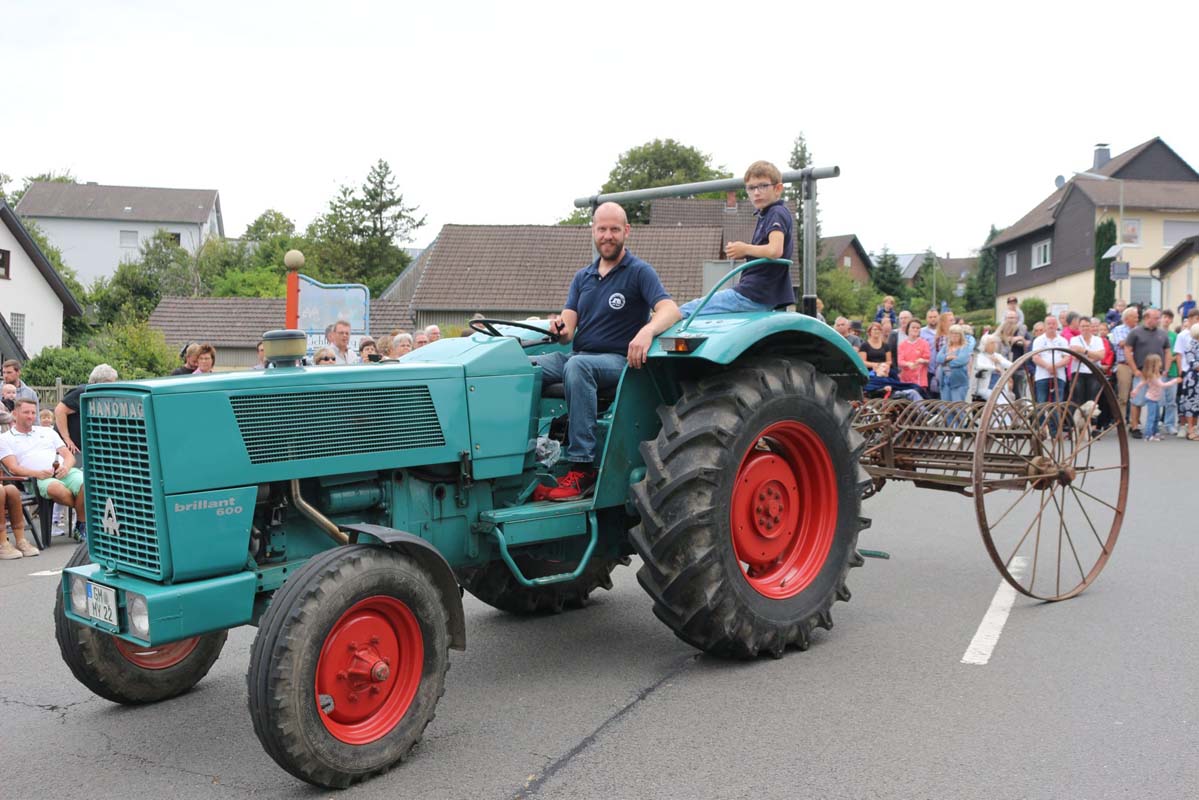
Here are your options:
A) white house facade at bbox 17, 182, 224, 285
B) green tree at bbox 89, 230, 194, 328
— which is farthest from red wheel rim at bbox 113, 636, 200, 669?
white house facade at bbox 17, 182, 224, 285

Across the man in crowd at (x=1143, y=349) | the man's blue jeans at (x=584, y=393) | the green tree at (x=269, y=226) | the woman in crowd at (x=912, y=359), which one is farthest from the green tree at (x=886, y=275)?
the man's blue jeans at (x=584, y=393)

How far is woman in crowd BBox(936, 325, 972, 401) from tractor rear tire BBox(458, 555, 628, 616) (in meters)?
8.26

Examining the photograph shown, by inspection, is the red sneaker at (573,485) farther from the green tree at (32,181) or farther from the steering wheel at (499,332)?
the green tree at (32,181)

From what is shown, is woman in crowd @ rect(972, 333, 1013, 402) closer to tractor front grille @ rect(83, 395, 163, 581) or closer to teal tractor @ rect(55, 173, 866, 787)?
teal tractor @ rect(55, 173, 866, 787)

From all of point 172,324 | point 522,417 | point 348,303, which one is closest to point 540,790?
point 522,417

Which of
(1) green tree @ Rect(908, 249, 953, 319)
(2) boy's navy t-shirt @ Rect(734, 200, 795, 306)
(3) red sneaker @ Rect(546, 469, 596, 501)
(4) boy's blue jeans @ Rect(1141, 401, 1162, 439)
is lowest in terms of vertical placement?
(4) boy's blue jeans @ Rect(1141, 401, 1162, 439)

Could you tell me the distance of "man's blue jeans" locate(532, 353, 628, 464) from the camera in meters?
4.77

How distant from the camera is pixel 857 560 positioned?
555 centimetres

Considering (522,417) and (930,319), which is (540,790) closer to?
(522,417)

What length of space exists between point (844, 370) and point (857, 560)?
1103 mm

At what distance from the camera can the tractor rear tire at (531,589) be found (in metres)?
5.44

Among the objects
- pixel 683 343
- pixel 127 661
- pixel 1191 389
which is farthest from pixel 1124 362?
pixel 127 661

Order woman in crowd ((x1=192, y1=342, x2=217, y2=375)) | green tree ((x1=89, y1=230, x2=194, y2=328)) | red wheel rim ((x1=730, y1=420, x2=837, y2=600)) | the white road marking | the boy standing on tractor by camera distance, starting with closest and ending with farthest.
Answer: the white road marking < red wheel rim ((x1=730, y1=420, x2=837, y2=600)) < the boy standing on tractor < woman in crowd ((x1=192, y1=342, x2=217, y2=375)) < green tree ((x1=89, y1=230, x2=194, y2=328))

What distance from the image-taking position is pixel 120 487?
389 centimetres
